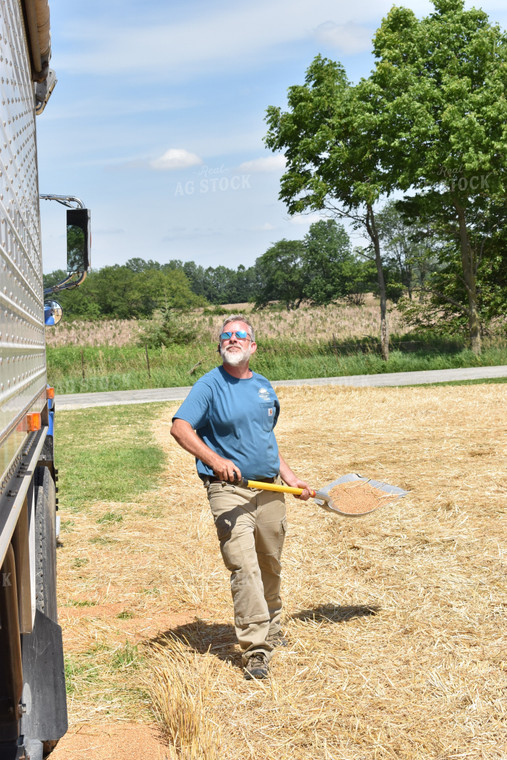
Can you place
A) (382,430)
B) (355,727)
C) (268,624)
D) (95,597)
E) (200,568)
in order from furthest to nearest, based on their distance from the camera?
1. (382,430)
2. (200,568)
3. (95,597)
4. (268,624)
5. (355,727)

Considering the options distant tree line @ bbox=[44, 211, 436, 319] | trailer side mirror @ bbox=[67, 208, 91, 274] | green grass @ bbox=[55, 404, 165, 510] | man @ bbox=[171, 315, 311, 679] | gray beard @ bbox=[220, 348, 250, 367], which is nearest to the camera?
man @ bbox=[171, 315, 311, 679]

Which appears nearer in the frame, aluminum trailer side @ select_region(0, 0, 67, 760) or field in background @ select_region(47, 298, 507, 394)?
aluminum trailer side @ select_region(0, 0, 67, 760)

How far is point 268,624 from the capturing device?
4367 millimetres

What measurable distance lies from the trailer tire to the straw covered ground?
0.66 meters

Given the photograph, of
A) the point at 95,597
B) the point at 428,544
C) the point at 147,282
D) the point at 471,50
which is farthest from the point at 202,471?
the point at 147,282

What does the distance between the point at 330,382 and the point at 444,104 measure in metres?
11.2

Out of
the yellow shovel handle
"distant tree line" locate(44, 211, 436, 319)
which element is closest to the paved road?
the yellow shovel handle

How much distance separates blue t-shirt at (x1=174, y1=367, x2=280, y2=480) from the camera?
4359mm

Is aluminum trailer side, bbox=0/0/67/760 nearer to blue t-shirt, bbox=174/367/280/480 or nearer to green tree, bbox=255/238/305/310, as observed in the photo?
blue t-shirt, bbox=174/367/280/480

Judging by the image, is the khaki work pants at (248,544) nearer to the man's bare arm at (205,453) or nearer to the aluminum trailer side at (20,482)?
the man's bare arm at (205,453)

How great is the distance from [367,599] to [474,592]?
705mm

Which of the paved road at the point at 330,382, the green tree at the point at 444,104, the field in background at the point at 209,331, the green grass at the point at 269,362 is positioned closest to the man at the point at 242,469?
the paved road at the point at 330,382

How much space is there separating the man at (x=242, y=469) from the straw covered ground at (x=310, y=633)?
36cm

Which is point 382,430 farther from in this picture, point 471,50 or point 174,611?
point 471,50
